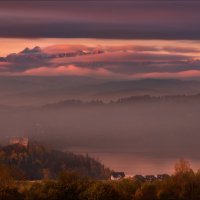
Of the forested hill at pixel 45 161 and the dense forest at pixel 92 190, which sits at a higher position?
the forested hill at pixel 45 161

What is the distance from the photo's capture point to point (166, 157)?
182 m

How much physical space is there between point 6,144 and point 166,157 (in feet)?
180

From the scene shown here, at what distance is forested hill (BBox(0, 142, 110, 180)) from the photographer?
357 ft

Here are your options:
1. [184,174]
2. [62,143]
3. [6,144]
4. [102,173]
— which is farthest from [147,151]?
[184,174]

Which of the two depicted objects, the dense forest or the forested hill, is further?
the forested hill

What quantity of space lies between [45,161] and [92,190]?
79510 millimetres

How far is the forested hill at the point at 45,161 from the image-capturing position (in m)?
109

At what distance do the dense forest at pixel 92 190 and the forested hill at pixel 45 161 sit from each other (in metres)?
57.4

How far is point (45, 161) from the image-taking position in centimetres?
12100

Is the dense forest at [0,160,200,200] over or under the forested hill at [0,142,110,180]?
under

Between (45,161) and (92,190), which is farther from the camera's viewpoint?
(45,161)

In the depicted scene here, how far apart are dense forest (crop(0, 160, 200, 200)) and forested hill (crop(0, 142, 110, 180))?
57.4 m

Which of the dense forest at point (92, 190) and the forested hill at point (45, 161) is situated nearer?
the dense forest at point (92, 190)

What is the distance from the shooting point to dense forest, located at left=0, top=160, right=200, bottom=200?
138ft
